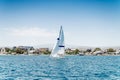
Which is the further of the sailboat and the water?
the sailboat

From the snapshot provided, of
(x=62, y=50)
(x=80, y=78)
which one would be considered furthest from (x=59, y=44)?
(x=80, y=78)

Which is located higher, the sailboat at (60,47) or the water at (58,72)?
the sailboat at (60,47)

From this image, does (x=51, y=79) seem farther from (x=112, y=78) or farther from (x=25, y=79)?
(x=112, y=78)

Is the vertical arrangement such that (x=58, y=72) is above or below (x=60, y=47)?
below

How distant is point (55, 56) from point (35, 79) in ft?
281

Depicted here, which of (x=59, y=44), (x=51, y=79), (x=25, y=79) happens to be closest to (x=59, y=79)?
(x=51, y=79)

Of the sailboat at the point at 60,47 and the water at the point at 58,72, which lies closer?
the water at the point at 58,72

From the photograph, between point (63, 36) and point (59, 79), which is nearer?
point (59, 79)

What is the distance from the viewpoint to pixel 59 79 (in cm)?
4119

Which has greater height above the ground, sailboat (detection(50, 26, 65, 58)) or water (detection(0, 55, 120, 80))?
sailboat (detection(50, 26, 65, 58))

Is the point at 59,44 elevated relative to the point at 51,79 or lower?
elevated

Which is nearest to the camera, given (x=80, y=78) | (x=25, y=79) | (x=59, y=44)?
(x=25, y=79)

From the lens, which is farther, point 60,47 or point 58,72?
point 60,47

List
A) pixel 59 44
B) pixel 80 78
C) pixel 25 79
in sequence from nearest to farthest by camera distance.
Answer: pixel 25 79, pixel 80 78, pixel 59 44
